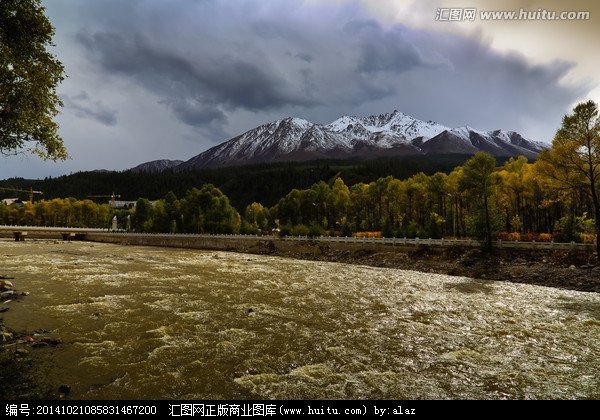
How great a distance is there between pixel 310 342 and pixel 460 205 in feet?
240

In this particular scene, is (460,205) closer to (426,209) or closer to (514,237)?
(426,209)

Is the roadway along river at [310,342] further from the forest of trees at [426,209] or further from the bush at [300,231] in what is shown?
the bush at [300,231]

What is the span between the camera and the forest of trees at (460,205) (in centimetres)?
3662

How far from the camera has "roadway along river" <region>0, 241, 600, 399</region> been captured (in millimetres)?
9930

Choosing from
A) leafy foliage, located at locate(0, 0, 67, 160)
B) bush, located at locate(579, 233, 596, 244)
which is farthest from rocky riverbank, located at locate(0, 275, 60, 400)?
bush, located at locate(579, 233, 596, 244)

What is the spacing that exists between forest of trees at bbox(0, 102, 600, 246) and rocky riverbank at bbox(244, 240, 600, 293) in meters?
3.73

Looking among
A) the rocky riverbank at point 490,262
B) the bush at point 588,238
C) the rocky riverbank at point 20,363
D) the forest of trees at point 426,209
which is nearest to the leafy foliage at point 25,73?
the rocky riverbank at point 20,363

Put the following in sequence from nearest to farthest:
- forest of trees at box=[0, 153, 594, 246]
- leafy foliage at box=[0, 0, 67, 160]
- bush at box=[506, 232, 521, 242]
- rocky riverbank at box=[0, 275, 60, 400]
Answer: rocky riverbank at box=[0, 275, 60, 400]
leafy foliage at box=[0, 0, 67, 160]
forest of trees at box=[0, 153, 594, 246]
bush at box=[506, 232, 521, 242]

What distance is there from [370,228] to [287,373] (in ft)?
278

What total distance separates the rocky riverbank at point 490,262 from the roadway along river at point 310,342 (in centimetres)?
567

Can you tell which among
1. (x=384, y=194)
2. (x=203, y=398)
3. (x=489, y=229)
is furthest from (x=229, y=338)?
(x=384, y=194)

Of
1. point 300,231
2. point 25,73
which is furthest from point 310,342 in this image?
point 300,231

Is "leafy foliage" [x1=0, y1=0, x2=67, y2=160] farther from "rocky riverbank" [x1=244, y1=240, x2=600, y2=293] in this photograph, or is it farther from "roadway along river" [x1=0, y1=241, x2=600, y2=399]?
"rocky riverbank" [x1=244, y1=240, x2=600, y2=293]
